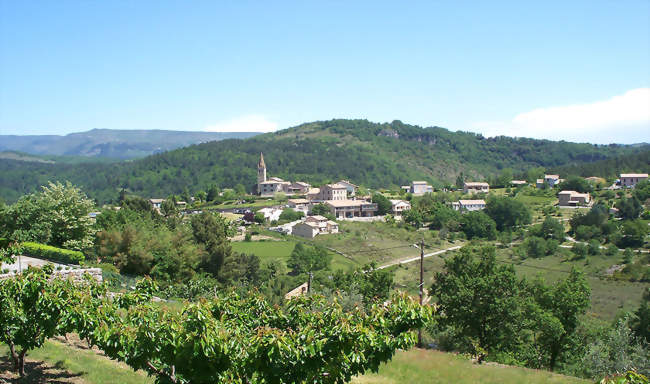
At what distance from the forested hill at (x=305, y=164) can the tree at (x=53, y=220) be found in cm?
10370

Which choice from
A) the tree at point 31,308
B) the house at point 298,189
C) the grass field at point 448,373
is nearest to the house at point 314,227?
the house at point 298,189

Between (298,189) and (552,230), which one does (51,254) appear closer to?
(552,230)

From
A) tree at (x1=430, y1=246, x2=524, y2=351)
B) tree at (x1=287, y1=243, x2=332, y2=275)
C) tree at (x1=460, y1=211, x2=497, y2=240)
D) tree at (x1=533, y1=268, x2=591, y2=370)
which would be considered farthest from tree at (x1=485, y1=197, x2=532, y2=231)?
tree at (x1=430, y1=246, x2=524, y2=351)

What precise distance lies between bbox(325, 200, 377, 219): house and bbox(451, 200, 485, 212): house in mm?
14480

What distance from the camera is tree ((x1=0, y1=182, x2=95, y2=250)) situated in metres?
21.7

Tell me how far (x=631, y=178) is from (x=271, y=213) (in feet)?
223

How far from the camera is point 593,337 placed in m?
19.2

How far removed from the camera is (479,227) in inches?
2643

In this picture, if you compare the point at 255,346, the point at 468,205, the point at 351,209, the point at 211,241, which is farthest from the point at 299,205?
the point at 255,346

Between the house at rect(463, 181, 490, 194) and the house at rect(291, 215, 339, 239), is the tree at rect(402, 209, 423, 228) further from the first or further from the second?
the house at rect(463, 181, 490, 194)

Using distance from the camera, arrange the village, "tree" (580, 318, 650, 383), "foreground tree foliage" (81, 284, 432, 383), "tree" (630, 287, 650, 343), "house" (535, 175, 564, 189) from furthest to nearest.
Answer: "house" (535, 175, 564, 189)
the village
"tree" (630, 287, 650, 343)
"tree" (580, 318, 650, 383)
"foreground tree foliage" (81, 284, 432, 383)

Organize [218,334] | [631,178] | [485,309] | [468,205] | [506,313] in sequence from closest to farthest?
[218,334] → [506,313] → [485,309] → [468,205] → [631,178]

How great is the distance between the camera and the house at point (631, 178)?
287ft

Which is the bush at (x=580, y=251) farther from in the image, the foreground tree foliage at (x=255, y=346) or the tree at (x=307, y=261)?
the foreground tree foliage at (x=255, y=346)
